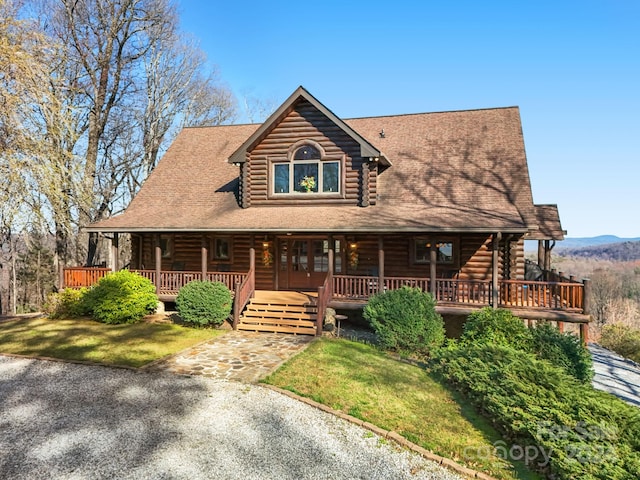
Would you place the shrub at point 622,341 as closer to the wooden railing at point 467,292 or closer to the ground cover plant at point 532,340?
the wooden railing at point 467,292

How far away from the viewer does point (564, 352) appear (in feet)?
32.2

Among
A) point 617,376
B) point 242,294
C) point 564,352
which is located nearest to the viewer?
point 564,352

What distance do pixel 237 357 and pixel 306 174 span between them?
342 inches

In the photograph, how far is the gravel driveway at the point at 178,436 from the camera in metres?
5.37

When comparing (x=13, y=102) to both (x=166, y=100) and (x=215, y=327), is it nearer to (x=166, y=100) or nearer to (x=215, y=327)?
(x=215, y=327)

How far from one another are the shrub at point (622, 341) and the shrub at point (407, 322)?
16075 mm

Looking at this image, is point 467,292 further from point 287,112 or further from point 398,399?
point 287,112

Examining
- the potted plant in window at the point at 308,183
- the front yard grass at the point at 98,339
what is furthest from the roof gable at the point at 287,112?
the front yard grass at the point at 98,339

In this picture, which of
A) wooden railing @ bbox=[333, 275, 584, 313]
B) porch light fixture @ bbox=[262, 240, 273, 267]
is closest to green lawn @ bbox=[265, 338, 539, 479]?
wooden railing @ bbox=[333, 275, 584, 313]

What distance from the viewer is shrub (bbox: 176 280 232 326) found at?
13.2 metres

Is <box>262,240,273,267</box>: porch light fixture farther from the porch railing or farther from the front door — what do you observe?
the porch railing

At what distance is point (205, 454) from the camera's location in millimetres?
5684

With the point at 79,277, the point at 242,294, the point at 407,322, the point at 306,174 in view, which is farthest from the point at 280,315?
the point at 79,277

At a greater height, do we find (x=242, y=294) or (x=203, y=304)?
(x=242, y=294)
